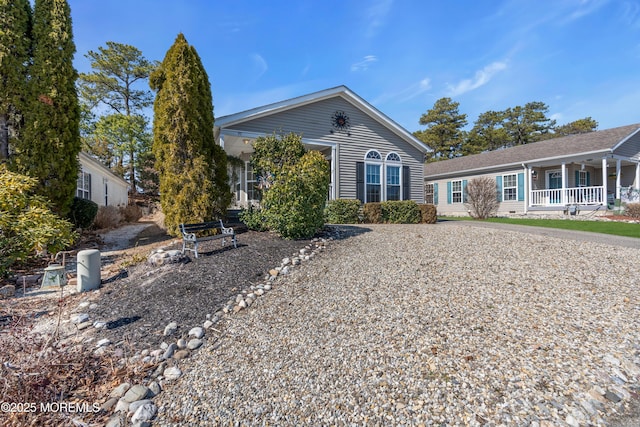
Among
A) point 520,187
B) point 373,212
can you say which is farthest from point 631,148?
point 373,212

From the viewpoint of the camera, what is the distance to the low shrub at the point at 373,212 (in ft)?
36.5

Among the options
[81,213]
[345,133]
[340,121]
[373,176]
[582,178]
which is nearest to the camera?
[81,213]

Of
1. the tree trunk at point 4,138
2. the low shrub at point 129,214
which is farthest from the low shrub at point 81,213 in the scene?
the low shrub at point 129,214

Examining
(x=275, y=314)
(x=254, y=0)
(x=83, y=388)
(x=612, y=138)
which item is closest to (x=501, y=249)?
(x=275, y=314)

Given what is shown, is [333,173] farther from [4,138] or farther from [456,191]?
[456,191]

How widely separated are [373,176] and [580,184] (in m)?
13.8

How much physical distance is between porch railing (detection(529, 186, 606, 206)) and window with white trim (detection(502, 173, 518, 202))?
907mm

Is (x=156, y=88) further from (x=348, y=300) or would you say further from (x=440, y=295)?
(x=440, y=295)

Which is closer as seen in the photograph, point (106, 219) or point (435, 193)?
point (106, 219)

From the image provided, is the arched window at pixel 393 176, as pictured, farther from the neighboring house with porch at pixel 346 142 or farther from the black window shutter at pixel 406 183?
the black window shutter at pixel 406 183

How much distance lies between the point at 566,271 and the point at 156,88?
1028cm

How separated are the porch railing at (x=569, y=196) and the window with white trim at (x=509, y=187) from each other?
0.91 metres

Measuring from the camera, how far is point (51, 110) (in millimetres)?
7402

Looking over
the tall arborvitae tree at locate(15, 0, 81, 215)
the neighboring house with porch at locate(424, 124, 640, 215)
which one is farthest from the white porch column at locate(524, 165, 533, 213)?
the tall arborvitae tree at locate(15, 0, 81, 215)
